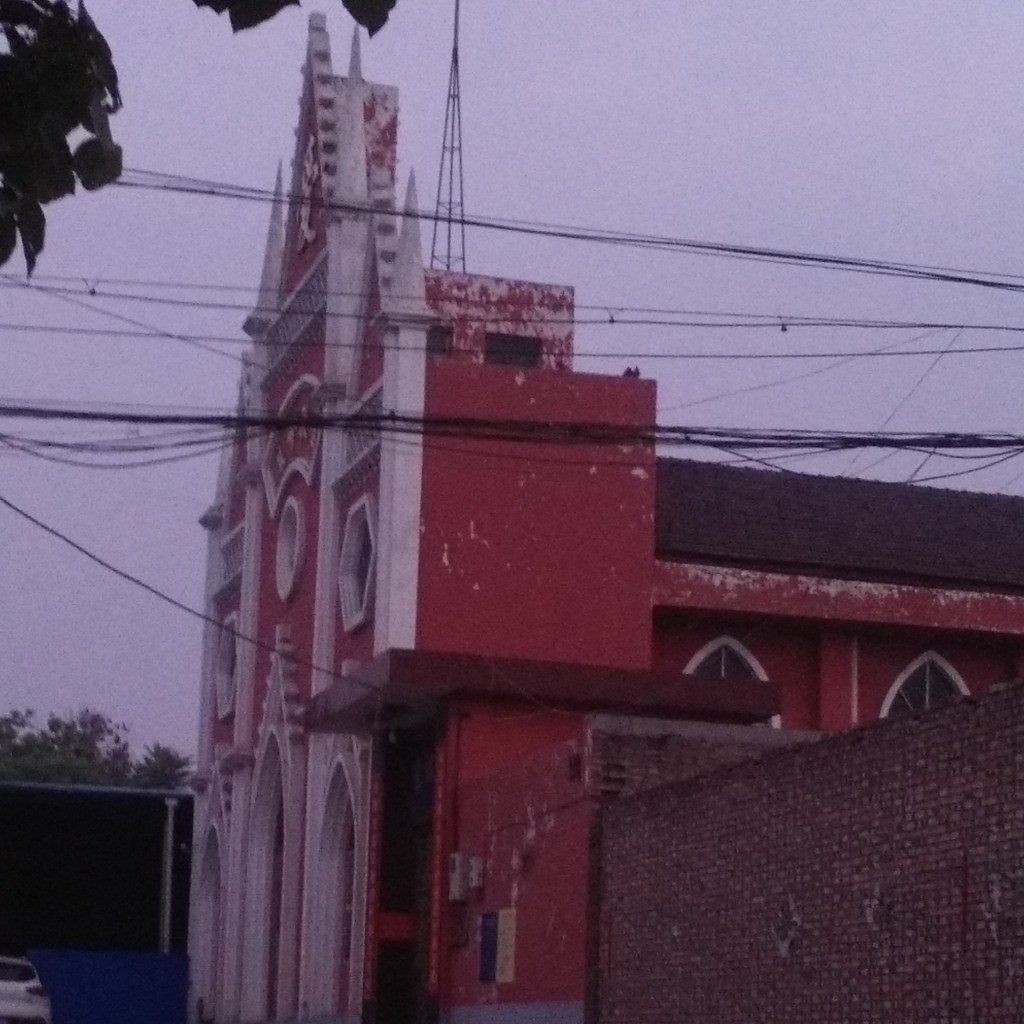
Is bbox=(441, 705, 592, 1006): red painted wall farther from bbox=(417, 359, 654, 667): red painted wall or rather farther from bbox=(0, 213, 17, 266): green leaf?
bbox=(0, 213, 17, 266): green leaf

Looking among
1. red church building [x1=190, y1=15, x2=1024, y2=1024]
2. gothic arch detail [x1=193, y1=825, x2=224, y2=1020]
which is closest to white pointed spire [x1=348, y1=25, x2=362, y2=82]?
red church building [x1=190, y1=15, x2=1024, y2=1024]

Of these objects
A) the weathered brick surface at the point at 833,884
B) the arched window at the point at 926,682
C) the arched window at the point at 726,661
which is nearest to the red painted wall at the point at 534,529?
the arched window at the point at 726,661

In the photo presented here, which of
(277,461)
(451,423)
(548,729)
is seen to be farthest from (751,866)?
(277,461)

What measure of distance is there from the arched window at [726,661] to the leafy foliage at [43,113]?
76.2 ft

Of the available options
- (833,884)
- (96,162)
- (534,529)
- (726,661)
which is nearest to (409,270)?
(534,529)

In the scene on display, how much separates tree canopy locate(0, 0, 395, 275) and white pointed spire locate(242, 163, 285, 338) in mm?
27850

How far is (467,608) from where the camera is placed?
1005 inches

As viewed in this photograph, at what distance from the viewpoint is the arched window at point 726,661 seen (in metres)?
29.0

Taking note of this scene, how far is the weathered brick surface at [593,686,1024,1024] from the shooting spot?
41.2 feet

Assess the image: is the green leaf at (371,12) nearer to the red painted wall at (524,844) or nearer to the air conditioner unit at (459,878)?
the red painted wall at (524,844)

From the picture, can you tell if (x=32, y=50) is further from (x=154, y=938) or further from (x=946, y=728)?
(x=154, y=938)

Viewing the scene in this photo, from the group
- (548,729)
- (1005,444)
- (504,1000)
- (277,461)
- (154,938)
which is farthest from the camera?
(277,461)

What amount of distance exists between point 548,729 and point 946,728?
11.1 m

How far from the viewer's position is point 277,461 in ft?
111
